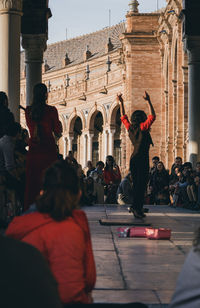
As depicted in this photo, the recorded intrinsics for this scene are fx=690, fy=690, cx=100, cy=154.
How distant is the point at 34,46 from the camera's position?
593 inches

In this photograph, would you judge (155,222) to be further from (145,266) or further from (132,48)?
(132,48)

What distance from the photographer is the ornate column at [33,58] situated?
48.6ft

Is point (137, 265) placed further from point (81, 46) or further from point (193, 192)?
point (81, 46)

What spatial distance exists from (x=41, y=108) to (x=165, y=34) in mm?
24871

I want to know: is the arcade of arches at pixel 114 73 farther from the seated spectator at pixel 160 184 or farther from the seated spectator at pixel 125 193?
the seated spectator at pixel 125 193

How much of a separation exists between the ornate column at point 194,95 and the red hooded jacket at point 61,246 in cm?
1275

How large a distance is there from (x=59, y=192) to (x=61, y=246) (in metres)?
0.28

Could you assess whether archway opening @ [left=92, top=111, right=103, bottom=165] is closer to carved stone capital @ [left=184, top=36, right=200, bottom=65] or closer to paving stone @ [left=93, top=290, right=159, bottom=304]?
carved stone capital @ [left=184, top=36, right=200, bottom=65]

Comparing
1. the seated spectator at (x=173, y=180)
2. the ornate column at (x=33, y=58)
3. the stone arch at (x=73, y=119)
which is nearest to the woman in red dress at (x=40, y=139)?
the ornate column at (x=33, y=58)

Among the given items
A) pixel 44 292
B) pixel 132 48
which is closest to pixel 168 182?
pixel 44 292

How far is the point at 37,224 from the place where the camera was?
329 centimetres

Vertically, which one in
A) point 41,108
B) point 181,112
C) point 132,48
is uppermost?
point 132,48

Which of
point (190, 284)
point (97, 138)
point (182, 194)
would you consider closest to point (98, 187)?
point (182, 194)

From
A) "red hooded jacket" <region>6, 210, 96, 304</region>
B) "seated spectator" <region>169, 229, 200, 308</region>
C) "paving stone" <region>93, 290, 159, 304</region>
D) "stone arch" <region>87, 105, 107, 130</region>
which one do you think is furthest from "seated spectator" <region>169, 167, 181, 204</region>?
"stone arch" <region>87, 105, 107, 130</region>
